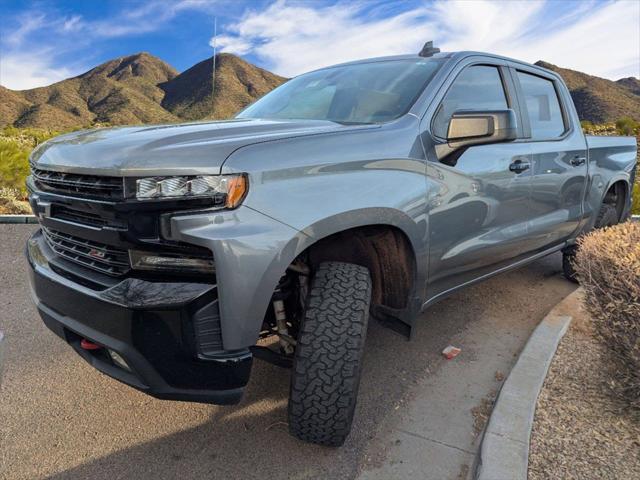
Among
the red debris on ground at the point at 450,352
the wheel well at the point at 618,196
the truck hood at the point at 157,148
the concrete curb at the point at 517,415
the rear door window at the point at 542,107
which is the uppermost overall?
the rear door window at the point at 542,107

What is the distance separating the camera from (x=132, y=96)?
41656 mm

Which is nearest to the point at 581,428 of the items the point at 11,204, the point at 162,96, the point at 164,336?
the point at 164,336

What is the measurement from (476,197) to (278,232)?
1409 mm

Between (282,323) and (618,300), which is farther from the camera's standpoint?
(618,300)

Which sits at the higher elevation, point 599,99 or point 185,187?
point 599,99

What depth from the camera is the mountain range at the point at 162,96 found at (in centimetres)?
3055

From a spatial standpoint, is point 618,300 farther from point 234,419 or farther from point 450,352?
point 234,419

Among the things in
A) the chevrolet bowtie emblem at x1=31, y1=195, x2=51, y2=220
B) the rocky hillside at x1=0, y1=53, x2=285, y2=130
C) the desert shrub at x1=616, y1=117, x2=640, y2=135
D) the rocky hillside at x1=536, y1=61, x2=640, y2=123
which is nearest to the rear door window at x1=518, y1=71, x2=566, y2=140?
the chevrolet bowtie emblem at x1=31, y1=195, x2=51, y2=220

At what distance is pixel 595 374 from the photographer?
277 cm

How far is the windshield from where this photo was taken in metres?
2.75

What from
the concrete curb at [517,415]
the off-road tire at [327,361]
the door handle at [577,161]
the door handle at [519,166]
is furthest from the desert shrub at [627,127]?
the off-road tire at [327,361]

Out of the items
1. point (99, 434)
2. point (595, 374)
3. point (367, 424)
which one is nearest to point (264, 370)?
point (367, 424)

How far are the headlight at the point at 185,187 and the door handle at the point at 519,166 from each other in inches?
79.3

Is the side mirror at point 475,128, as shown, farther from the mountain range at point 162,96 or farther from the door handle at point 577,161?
the mountain range at point 162,96
